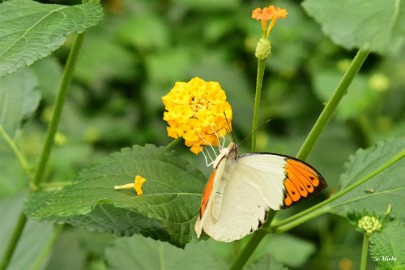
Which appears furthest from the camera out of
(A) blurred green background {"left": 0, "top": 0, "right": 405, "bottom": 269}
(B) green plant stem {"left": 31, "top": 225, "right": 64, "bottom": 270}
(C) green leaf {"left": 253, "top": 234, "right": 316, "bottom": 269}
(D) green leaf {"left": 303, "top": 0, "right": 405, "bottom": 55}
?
(A) blurred green background {"left": 0, "top": 0, "right": 405, "bottom": 269}

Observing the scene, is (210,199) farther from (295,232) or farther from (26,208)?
(295,232)

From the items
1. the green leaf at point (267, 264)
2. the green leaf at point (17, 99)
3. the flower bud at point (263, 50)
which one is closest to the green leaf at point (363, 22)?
the flower bud at point (263, 50)

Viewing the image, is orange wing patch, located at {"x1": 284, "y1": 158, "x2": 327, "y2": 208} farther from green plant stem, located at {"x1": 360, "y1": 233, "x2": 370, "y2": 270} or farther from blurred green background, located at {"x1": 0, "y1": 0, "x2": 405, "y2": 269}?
blurred green background, located at {"x1": 0, "y1": 0, "x2": 405, "y2": 269}

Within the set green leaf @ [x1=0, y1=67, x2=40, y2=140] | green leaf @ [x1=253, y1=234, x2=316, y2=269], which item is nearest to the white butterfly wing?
green leaf @ [x1=0, y1=67, x2=40, y2=140]

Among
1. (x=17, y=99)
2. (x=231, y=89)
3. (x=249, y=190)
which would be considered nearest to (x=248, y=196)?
(x=249, y=190)

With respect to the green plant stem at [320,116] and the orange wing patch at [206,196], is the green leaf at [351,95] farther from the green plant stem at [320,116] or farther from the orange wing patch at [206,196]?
the orange wing patch at [206,196]

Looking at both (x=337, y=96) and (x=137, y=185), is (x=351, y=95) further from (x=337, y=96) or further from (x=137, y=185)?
(x=137, y=185)

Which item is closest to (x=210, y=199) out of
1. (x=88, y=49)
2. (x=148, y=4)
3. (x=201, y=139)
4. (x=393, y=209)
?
(x=201, y=139)
